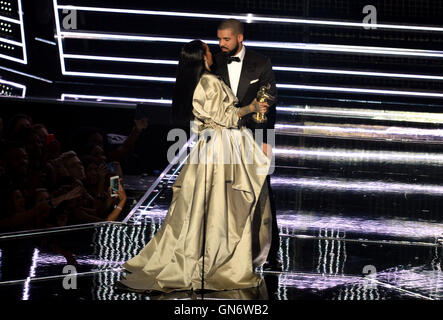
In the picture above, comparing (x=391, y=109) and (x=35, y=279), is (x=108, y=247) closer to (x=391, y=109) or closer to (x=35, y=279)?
(x=35, y=279)

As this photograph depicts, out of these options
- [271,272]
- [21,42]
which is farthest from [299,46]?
[271,272]

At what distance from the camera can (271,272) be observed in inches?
188

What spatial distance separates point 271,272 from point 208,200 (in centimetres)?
67

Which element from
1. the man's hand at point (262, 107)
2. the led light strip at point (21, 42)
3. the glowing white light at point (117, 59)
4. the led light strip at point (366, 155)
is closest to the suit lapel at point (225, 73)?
the man's hand at point (262, 107)

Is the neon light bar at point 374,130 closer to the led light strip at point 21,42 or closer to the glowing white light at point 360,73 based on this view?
the glowing white light at point 360,73

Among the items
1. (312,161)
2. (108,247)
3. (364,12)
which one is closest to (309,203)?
(312,161)

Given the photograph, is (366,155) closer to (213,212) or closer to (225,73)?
(225,73)

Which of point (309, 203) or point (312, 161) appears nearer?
point (309, 203)

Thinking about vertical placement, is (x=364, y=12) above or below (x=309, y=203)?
above

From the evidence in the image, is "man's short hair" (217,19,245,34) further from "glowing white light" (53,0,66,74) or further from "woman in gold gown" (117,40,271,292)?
"glowing white light" (53,0,66,74)

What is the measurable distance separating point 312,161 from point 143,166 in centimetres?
158

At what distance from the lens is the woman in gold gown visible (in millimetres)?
4336

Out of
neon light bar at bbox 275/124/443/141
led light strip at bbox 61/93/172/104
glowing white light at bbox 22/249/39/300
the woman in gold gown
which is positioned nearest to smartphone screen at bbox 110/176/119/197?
glowing white light at bbox 22/249/39/300

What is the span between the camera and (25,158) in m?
5.76
